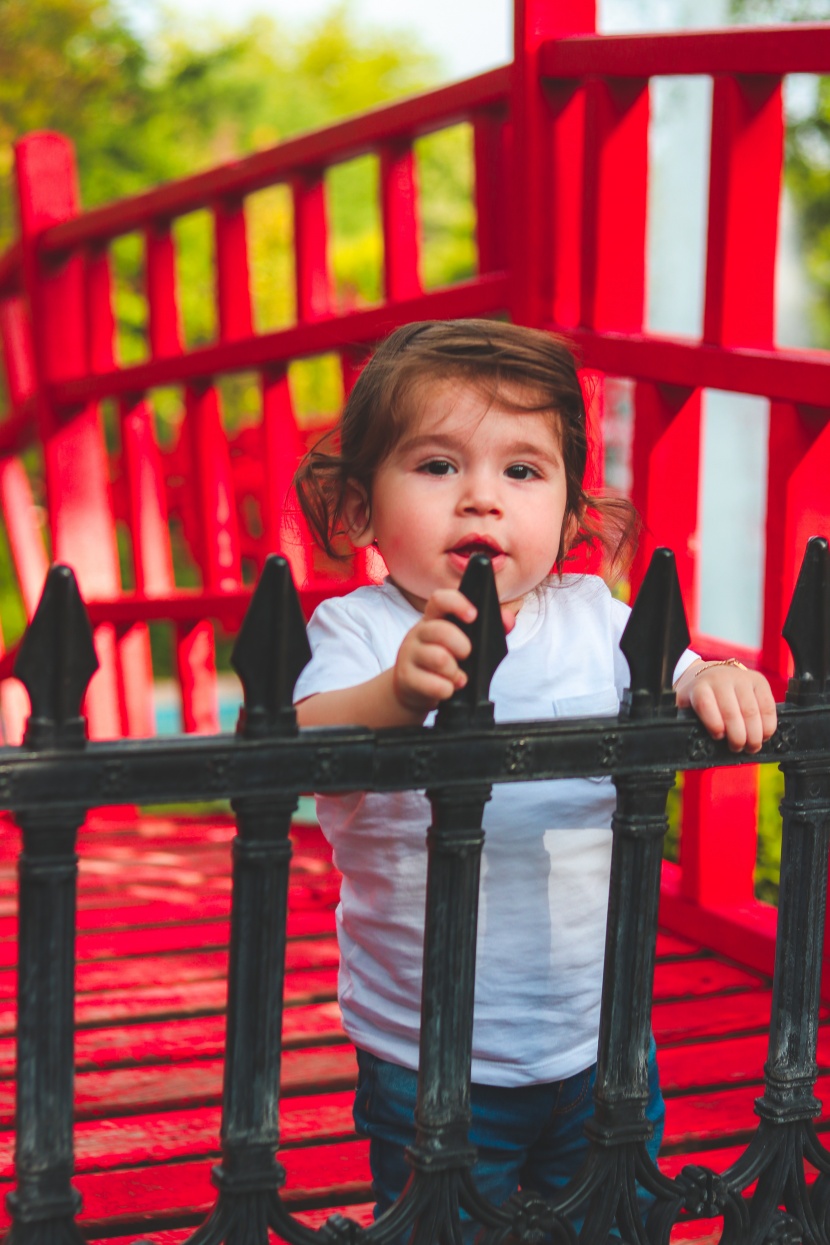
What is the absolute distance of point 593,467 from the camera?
1952 mm

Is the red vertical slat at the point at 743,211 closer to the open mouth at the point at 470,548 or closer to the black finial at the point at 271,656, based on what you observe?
the open mouth at the point at 470,548

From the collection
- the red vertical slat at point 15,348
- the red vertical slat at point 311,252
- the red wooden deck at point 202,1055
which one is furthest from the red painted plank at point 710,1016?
the red vertical slat at point 15,348

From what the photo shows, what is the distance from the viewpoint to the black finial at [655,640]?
1.36m

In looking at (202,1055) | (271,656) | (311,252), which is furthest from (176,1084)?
(311,252)

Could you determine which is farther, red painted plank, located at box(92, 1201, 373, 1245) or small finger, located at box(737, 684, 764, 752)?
red painted plank, located at box(92, 1201, 373, 1245)

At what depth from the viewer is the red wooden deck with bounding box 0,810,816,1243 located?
194cm

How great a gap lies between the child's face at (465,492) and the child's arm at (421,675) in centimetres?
20

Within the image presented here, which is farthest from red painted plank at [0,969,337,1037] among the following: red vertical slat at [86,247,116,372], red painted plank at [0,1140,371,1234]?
red vertical slat at [86,247,116,372]

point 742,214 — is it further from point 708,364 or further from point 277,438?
point 277,438

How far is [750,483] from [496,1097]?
16.2 m

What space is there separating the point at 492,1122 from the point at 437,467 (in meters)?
0.71

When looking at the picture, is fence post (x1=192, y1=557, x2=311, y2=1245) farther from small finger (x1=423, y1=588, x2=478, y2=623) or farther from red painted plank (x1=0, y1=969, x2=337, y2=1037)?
red painted plank (x1=0, y1=969, x2=337, y2=1037)

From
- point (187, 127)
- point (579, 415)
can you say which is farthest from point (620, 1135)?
point (187, 127)

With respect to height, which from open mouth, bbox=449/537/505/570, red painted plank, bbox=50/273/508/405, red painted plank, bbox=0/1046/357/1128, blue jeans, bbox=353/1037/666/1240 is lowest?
red painted plank, bbox=0/1046/357/1128
